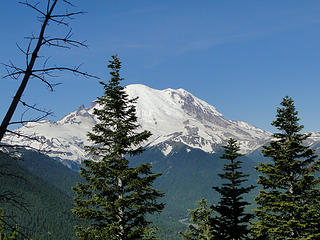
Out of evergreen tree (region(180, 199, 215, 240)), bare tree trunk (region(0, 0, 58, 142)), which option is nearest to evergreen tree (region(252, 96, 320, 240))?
evergreen tree (region(180, 199, 215, 240))

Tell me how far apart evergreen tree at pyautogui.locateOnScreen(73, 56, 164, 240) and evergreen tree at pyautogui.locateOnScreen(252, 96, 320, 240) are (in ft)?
25.2

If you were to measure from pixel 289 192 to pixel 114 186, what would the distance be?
1204 centimetres

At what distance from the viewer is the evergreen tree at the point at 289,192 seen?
1923 centimetres

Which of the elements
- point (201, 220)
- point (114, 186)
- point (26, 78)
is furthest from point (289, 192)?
point (26, 78)

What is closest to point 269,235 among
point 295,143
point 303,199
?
point 303,199

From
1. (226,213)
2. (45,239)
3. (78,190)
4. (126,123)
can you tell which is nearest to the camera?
(78,190)

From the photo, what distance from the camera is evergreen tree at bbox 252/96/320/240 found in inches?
757

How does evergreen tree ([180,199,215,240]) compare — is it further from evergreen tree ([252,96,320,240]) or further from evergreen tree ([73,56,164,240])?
evergreen tree ([73,56,164,240])

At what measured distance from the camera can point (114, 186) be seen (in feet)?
60.7

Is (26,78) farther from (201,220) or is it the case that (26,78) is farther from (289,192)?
(201,220)

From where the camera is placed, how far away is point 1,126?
621cm

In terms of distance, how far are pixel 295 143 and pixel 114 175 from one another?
41.2 feet

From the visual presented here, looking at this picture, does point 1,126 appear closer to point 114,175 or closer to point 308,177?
point 114,175

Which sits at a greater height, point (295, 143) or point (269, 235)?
point (295, 143)
